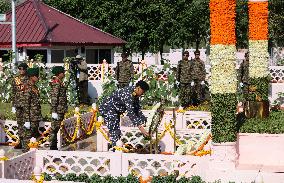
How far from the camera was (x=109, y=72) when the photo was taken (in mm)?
22156

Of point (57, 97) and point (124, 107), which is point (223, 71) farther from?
point (57, 97)

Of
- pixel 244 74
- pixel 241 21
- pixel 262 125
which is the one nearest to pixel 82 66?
pixel 244 74

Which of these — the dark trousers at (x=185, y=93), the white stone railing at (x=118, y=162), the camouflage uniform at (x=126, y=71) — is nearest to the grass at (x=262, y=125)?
the white stone railing at (x=118, y=162)

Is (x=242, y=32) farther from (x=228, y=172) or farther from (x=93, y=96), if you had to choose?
(x=228, y=172)

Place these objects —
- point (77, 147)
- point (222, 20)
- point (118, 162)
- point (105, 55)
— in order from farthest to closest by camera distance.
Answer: point (105, 55) < point (77, 147) < point (222, 20) < point (118, 162)

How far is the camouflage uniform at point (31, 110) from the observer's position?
11672 mm

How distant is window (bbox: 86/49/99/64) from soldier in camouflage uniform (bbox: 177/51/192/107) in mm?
10642

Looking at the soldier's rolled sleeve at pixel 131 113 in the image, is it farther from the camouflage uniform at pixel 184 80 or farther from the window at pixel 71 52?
the window at pixel 71 52

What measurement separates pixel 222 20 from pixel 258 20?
15.4ft

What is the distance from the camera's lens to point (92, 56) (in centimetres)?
2833

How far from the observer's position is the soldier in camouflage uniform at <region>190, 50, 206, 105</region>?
1779cm

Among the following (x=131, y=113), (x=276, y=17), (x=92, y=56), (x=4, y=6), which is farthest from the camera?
(x=4, y=6)

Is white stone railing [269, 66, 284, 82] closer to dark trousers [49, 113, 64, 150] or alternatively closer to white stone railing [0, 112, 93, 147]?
white stone railing [0, 112, 93, 147]

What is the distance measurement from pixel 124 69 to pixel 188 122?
4346mm
